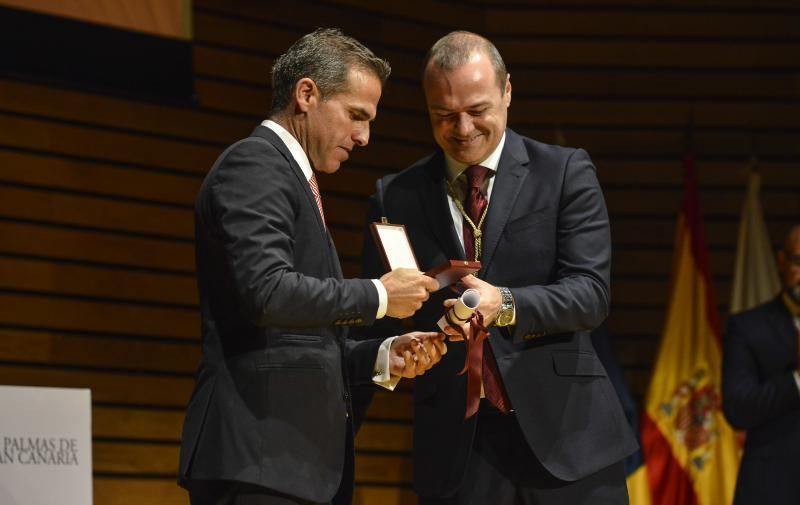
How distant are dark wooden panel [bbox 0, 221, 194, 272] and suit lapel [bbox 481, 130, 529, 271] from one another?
7.56 ft

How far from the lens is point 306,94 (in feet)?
8.10

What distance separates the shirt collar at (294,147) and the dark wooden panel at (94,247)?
2.30m

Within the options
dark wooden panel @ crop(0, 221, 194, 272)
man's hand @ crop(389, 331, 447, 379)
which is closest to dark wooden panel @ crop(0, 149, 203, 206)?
dark wooden panel @ crop(0, 221, 194, 272)

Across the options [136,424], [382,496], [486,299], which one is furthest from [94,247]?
[486,299]

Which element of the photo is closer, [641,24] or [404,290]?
[404,290]

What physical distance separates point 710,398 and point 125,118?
288 cm

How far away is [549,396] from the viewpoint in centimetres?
264

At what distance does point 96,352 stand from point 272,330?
8.37 feet

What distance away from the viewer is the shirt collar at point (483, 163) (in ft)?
9.31

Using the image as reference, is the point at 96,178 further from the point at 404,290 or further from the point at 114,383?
the point at 404,290

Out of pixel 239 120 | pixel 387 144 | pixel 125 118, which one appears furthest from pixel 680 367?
pixel 125 118

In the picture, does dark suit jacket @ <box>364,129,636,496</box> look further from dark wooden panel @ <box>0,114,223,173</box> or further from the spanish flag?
the spanish flag

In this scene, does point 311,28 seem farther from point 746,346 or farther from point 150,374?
point 746,346

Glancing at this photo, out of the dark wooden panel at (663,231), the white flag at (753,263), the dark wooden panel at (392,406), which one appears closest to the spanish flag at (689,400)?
the white flag at (753,263)
